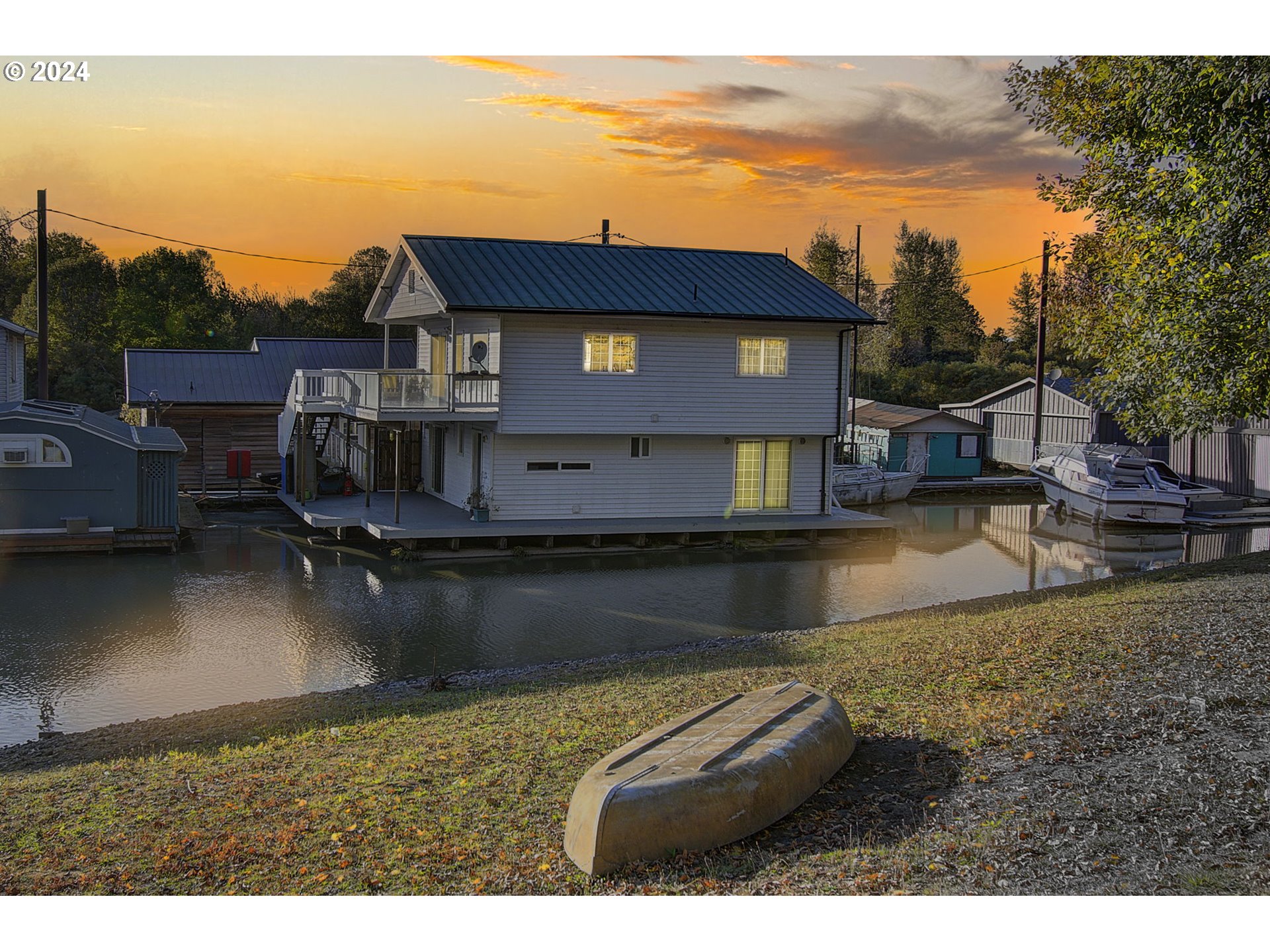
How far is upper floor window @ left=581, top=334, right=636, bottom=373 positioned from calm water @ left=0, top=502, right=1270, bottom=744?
4800 millimetres

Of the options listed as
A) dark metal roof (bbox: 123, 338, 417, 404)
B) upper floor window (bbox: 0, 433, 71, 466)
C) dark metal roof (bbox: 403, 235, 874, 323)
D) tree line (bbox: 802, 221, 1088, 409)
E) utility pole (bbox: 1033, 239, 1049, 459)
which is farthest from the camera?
tree line (bbox: 802, 221, 1088, 409)

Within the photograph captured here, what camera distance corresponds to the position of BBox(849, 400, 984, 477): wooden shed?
41875 mm

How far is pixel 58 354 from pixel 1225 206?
159ft

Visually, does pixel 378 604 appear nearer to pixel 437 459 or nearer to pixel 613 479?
pixel 613 479

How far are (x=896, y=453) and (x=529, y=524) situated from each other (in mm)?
→ 20384

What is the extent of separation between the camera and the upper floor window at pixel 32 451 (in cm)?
2339

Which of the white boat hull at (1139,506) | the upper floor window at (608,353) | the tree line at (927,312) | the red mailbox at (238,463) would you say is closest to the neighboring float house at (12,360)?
the red mailbox at (238,463)

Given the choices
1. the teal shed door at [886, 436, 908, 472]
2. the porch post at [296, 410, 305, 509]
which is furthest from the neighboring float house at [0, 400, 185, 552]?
the teal shed door at [886, 436, 908, 472]

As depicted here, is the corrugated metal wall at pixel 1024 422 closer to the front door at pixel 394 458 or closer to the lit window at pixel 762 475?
the lit window at pixel 762 475

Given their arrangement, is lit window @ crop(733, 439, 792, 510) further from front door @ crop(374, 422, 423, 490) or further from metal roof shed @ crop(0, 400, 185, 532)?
metal roof shed @ crop(0, 400, 185, 532)

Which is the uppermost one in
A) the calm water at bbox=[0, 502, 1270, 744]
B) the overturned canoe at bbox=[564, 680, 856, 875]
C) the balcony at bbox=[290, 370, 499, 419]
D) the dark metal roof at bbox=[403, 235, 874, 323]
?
the dark metal roof at bbox=[403, 235, 874, 323]

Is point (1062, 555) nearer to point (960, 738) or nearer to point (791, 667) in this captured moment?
point (791, 667)

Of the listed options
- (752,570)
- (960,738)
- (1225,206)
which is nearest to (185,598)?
(752,570)

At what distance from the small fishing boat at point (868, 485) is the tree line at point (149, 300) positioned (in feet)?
91.3
